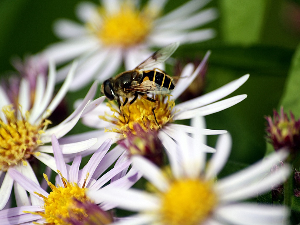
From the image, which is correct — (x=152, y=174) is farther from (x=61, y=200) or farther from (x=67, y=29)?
(x=67, y=29)

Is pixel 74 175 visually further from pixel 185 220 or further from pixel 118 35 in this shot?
pixel 118 35

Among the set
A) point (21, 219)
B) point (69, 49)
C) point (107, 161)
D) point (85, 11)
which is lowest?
point (21, 219)

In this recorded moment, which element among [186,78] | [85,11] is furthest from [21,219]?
[85,11]

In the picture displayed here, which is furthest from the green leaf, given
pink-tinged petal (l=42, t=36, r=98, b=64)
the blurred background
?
pink-tinged petal (l=42, t=36, r=98, b=64)

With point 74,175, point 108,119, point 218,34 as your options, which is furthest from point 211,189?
point 218,34

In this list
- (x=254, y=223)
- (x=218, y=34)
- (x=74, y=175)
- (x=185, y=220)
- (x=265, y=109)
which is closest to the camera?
(x=254, y=223)

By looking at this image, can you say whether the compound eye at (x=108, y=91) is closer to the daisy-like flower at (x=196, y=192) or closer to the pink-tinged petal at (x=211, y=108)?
the pink-tinged petal at (x=211, y=108)
